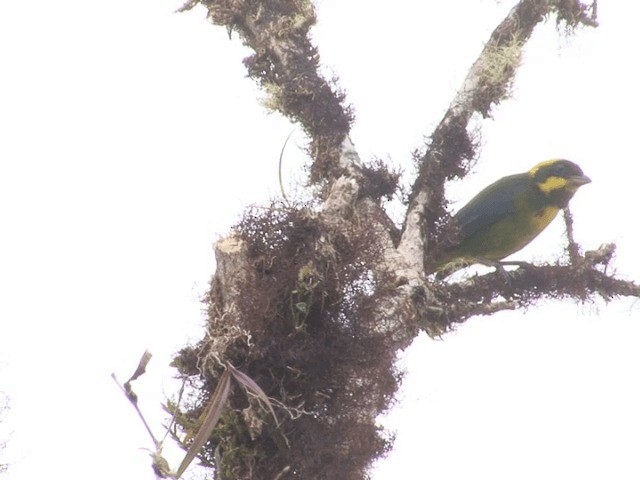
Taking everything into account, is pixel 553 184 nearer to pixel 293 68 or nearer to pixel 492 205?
pixel 492 205

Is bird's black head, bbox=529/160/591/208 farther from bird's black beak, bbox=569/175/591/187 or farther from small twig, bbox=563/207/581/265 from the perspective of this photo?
small twig, bbox=563/207/581/265

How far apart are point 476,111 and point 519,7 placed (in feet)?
1.65

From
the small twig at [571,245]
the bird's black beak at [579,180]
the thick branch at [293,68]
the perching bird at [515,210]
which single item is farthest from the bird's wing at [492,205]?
the thick branch at [293,68]

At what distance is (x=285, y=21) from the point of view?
4.11m

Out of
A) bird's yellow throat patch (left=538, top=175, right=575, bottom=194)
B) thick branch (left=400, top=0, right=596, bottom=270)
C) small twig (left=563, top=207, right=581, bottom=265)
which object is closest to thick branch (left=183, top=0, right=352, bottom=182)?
thick branch (left=400, top=0, right=596, bottom=270)

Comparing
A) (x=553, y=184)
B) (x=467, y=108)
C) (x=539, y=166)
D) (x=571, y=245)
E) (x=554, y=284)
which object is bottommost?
(x=554, y=284)

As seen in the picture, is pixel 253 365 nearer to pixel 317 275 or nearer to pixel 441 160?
pixel 317 275

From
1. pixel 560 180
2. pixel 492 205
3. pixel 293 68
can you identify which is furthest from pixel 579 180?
pixel 293 68

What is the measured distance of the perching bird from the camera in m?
4.36

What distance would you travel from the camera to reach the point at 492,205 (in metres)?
4.45

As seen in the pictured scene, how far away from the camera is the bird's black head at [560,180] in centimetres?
441

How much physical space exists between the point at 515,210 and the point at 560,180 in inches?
9.2

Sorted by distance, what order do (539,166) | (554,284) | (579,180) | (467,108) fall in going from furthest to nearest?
(539,166) < (579,180) < (467,108) < (554,284)

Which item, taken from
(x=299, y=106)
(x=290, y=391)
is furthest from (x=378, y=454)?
(x=299, y=106)
